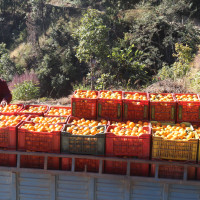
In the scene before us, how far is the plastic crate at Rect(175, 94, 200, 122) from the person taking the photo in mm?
5605

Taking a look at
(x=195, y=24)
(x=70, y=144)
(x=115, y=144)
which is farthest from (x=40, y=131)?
(x=195, y=24)

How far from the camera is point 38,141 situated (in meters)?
4.88

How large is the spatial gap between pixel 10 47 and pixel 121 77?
13449 mm

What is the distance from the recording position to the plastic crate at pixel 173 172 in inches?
181

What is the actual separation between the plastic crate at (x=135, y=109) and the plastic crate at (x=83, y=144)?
3.87 feet

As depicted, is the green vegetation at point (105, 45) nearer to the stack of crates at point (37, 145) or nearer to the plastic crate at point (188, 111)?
the plastic crate at point (188, 111)

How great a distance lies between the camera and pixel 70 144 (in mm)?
4812

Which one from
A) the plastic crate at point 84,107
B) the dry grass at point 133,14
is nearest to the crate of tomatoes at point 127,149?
the plastic crate at point 84,107

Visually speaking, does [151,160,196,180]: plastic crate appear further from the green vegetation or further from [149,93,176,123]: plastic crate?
the green vegetation

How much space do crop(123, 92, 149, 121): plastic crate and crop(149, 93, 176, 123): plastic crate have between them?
11 cm

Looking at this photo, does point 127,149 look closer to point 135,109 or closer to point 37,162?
point 135,109

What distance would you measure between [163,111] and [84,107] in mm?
1459

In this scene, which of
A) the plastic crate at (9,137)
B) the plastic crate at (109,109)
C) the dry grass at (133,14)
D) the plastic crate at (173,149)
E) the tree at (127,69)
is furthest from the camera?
the dry grass at (133,14)

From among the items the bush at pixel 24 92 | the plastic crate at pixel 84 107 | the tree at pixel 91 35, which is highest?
the tree at pixel 91 35
